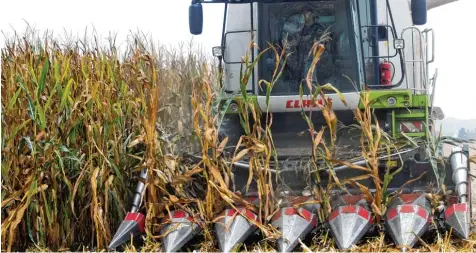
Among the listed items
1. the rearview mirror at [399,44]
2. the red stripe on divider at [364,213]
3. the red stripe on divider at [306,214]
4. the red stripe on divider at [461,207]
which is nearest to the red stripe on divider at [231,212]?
the red stripe on divider at [306,214]

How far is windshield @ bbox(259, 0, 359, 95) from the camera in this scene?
211 inches

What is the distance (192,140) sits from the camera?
4.80 metres

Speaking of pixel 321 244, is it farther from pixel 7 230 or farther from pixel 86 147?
pixel 7 230

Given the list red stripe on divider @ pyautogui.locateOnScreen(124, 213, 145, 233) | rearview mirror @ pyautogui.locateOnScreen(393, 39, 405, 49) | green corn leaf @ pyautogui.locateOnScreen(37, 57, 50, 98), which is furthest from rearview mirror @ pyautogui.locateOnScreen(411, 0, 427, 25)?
green corn leaf @ pyautogui.locateOnScreen(37, 57, 50, 98)

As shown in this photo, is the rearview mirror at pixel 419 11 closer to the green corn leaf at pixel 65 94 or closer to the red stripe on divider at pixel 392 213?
the red stripe on divider at pixel 392 213

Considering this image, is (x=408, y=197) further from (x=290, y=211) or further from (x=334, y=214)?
(x=290, y=211)

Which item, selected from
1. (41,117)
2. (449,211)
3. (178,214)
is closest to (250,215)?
(178,214)

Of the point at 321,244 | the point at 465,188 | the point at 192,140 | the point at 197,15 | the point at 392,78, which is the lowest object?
the point at 321,244

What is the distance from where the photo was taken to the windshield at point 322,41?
5359 mm

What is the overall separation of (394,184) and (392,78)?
1.04 metres

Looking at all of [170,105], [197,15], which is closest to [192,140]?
[170,105]

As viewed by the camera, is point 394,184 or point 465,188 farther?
point 394,184

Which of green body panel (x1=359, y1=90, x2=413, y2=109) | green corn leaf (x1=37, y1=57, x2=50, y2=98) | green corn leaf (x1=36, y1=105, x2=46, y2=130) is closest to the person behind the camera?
green corn leaf (x1=36, y1=105, x2=46, y2=130)

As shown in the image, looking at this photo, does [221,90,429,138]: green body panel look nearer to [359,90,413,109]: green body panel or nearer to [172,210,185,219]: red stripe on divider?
[359,90,413,109]: green body panel
